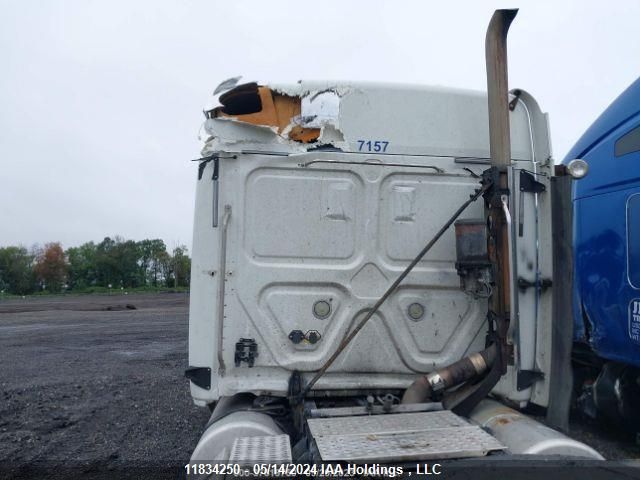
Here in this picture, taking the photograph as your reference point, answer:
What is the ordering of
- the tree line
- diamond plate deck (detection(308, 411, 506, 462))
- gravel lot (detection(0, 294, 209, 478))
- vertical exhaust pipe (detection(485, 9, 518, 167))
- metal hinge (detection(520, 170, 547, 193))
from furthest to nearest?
the tree line
gravel lot (detection(0, 294, 209, 478))
metal hinge (detection(520, 170, 547, 193))
vertical exhaust pipe (detection(485, 9, 518, 167))
diamond plate deck (detection(308, 411, 506, 462))

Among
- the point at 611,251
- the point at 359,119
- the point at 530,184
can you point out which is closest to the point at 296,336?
the point at 359,119

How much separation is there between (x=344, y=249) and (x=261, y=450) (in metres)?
1.41

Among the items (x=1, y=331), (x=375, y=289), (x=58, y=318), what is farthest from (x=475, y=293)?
(x=58, y=318)

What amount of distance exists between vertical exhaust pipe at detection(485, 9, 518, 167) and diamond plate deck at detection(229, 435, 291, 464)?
1957 millimetres

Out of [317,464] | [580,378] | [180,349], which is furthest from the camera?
[180,349]

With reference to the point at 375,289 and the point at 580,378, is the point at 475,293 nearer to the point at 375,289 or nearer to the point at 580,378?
the point at 375,289

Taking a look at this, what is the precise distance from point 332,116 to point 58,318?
2102 centimetres

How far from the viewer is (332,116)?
3609 millimetres

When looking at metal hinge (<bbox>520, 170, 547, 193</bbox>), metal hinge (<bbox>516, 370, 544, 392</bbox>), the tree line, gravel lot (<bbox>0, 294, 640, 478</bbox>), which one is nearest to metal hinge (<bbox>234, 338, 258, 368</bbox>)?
metal hinge (<bbox>516, 370, 544, 392</bbox>)

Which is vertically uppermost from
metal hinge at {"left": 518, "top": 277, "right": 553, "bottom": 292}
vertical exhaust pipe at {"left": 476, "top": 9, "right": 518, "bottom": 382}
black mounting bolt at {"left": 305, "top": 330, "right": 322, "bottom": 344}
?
vertical exhaust pipe at {"left": 476, "top": 9, "right": 518, "bottom": 382}

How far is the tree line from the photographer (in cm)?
5909

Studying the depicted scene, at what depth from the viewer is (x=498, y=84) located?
323 cm

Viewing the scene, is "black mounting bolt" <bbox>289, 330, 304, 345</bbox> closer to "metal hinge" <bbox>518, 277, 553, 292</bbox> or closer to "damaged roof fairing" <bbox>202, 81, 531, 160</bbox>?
"damaged roof fairing" <bbox>202, 81, 531, 160</bbox>

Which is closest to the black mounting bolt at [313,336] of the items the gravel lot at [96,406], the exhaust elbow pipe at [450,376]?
the exhaust elbow pipe at [450,376]
